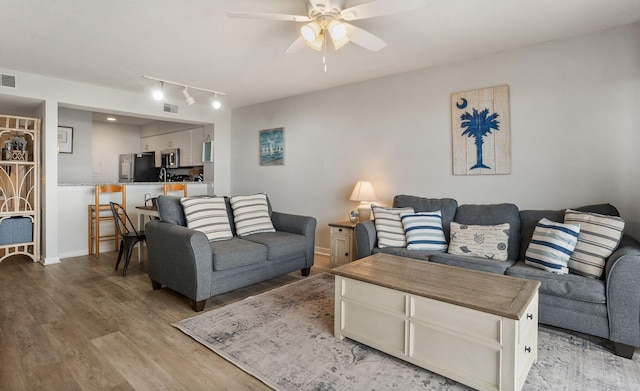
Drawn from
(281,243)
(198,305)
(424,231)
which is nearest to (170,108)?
(281,243)

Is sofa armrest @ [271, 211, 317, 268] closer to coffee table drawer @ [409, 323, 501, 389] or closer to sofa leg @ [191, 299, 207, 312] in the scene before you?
sofa leg @ [191, 299, 207, 312]

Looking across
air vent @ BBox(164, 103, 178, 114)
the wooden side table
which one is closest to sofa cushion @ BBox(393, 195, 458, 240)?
the wooden side table

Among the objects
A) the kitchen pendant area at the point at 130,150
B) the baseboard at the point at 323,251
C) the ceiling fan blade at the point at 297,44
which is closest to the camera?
the ceiling fan blade at the point at 297,44

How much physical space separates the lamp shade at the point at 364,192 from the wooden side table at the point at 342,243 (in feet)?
1.09

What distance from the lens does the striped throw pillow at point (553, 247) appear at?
2.38 m

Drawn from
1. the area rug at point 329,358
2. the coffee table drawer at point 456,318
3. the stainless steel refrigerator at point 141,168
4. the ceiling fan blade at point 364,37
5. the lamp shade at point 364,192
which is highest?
the ceiling fan blade at point 364,37

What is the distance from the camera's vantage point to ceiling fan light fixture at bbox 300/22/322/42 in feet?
7.51

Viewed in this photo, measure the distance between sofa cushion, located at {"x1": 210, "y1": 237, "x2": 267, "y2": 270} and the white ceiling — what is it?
1.88m

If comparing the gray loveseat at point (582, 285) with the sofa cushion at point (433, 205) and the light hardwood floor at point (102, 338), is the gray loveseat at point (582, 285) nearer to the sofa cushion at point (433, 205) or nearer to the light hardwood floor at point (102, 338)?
the sofa cushion at point (433, 205)

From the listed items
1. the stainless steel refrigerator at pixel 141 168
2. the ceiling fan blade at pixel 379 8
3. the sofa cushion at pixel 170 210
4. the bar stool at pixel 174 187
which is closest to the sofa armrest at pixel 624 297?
the ceiling fan blade at pixel 379 8

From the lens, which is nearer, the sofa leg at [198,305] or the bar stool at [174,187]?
the sofa leg at [198,305]

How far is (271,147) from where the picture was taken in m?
5.39

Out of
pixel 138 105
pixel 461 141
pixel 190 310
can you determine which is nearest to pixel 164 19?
pixel 190 310

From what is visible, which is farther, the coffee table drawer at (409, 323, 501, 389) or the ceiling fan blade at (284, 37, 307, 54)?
the ceiling fan blade at (284, 37, 307, 54)
